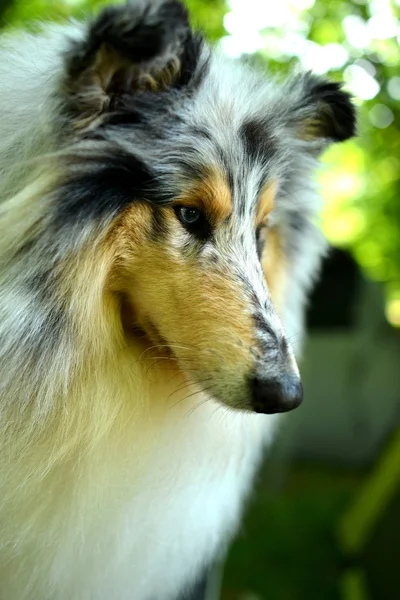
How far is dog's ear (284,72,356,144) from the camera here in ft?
3.91

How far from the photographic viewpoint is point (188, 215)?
102cm

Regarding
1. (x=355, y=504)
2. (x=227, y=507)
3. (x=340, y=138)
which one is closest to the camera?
(x=340, y=138)

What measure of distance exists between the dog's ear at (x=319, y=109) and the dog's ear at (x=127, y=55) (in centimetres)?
24

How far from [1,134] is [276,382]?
0.56 m

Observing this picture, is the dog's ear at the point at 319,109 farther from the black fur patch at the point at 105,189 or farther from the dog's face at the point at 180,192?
the black fur patch at the point at 105,189

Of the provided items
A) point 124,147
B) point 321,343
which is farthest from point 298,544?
point 124,147

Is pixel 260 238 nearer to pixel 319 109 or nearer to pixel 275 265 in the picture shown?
pixel 275 265

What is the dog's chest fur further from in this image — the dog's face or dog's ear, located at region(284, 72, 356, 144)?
dog's ear, located at region(284, 72, 356, 144)

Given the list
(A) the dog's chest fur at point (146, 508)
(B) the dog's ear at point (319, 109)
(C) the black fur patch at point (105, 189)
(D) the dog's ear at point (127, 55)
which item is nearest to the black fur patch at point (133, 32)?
(D) the dog's ear at point (127, 55)

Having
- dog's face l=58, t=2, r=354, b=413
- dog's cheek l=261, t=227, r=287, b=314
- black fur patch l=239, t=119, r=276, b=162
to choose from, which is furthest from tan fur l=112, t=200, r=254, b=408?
dog's cheek l=261, t=227, r=287, b=314

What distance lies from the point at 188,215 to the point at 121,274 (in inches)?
5.3

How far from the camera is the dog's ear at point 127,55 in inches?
34.0

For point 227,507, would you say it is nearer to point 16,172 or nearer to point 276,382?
point 276,382

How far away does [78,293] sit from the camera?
965 mm
